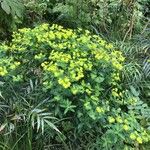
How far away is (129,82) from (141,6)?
5.45 ft

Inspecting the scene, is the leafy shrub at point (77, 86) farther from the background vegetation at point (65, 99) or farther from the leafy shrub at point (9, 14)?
the leafy shrub at point (9, 14)

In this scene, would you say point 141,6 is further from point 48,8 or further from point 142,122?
point 142,122

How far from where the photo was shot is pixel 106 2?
15.6ft

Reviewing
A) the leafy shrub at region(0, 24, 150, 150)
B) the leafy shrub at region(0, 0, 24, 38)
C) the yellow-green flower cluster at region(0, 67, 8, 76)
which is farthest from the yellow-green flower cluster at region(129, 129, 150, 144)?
the leafy shrub at region(0, 0, 24, 38)

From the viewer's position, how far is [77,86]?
291 centimetres

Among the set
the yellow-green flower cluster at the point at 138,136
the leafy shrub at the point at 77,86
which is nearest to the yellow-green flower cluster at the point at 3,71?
the leafy shrub at the point at 77,86

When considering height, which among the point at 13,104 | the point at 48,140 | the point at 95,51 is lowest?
the point at 48,140

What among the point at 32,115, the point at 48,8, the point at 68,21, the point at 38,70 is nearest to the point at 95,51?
the point at 38,70

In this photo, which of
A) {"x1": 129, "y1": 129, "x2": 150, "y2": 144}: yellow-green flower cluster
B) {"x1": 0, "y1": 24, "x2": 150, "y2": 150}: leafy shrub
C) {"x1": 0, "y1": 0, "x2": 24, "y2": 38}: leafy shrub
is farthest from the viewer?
{"x1": 0, "y1": 0, "x2": 24, "y2": 38}: leafy shrub

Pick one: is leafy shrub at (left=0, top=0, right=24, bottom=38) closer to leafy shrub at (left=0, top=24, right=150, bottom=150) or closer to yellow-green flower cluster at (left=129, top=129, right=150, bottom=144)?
leafy shrub at (left=0, top=24, right=150, bottom=150)

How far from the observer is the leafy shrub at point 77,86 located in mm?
2877

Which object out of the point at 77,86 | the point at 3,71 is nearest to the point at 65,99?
the point at 77,86

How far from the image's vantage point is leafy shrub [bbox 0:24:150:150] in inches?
113

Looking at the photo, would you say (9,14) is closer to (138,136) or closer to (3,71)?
(3,71)
